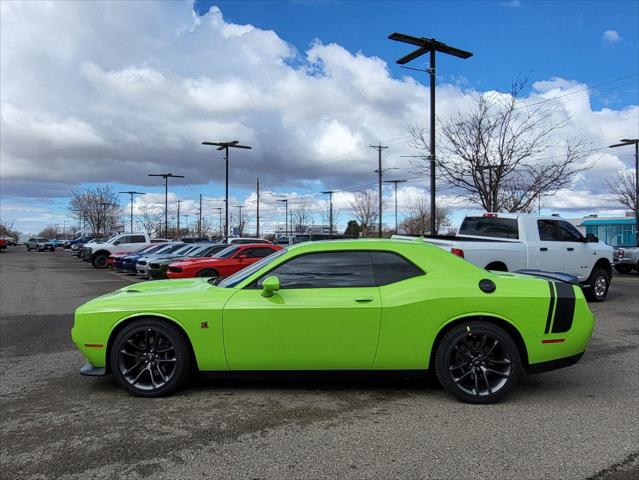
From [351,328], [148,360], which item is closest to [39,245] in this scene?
[148,360]

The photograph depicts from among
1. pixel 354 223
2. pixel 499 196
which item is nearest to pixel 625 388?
pixel 499 196

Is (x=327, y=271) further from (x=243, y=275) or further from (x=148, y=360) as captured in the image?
(x=148, y=360)

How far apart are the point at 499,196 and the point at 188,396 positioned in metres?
17.4

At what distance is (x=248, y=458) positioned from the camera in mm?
3432

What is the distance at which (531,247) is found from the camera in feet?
35.2

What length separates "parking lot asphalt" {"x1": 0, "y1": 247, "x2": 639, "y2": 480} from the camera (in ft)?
10.8

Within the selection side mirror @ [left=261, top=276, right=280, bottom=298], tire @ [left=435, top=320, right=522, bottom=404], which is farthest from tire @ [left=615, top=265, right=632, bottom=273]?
side mirror @ [left=261, top=276, right=280, bottom=298]

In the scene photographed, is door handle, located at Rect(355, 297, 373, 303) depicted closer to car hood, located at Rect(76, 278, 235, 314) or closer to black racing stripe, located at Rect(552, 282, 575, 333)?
car hood, located at Rect(76, 278, 235, 314)

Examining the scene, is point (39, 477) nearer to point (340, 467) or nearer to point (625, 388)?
point (340, 467)

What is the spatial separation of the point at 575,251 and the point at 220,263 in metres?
9.52

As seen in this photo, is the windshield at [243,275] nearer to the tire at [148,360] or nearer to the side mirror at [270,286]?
the side mirror at [270,286]

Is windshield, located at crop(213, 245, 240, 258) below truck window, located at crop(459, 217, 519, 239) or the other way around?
below

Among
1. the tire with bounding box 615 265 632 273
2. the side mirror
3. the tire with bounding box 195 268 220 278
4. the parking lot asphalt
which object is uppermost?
the side mirror

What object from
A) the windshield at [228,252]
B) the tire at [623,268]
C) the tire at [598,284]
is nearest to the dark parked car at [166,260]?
the windshield at [228,252]
